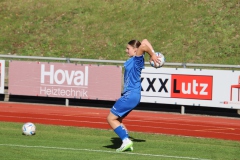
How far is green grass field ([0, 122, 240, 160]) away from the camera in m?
11.2

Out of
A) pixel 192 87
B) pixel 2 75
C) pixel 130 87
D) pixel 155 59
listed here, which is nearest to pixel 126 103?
pixel 130 87

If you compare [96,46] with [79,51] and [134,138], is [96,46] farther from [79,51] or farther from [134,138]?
[134,138]

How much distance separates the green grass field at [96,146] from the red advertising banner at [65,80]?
546 cm

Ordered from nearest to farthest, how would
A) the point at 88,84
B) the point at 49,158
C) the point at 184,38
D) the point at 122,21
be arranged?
the point at 49,158
the point at 88,84
the point at 184,38
the point at 122,21

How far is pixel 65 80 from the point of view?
70.6 feet

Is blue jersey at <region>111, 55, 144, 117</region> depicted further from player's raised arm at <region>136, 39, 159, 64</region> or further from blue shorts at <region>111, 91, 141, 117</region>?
player's raised arm at <region>136, 39, 159, 64</region>

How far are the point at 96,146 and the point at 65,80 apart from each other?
30.2ft

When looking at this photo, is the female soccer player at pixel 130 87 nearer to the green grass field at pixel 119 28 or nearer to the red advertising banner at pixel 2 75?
the red advertising banner at pixel 2 75

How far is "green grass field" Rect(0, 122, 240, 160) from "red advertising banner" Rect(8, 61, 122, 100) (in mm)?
5456

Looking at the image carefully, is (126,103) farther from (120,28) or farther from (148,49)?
(120,28)

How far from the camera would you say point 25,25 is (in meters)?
34.2

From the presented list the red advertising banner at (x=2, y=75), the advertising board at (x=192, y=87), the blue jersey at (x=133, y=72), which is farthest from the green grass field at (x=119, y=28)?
the blue jersey at (x=133, y=72)

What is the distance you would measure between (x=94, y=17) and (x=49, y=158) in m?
23.6

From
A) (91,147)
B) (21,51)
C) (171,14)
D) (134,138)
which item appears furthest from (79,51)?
(91,147)
